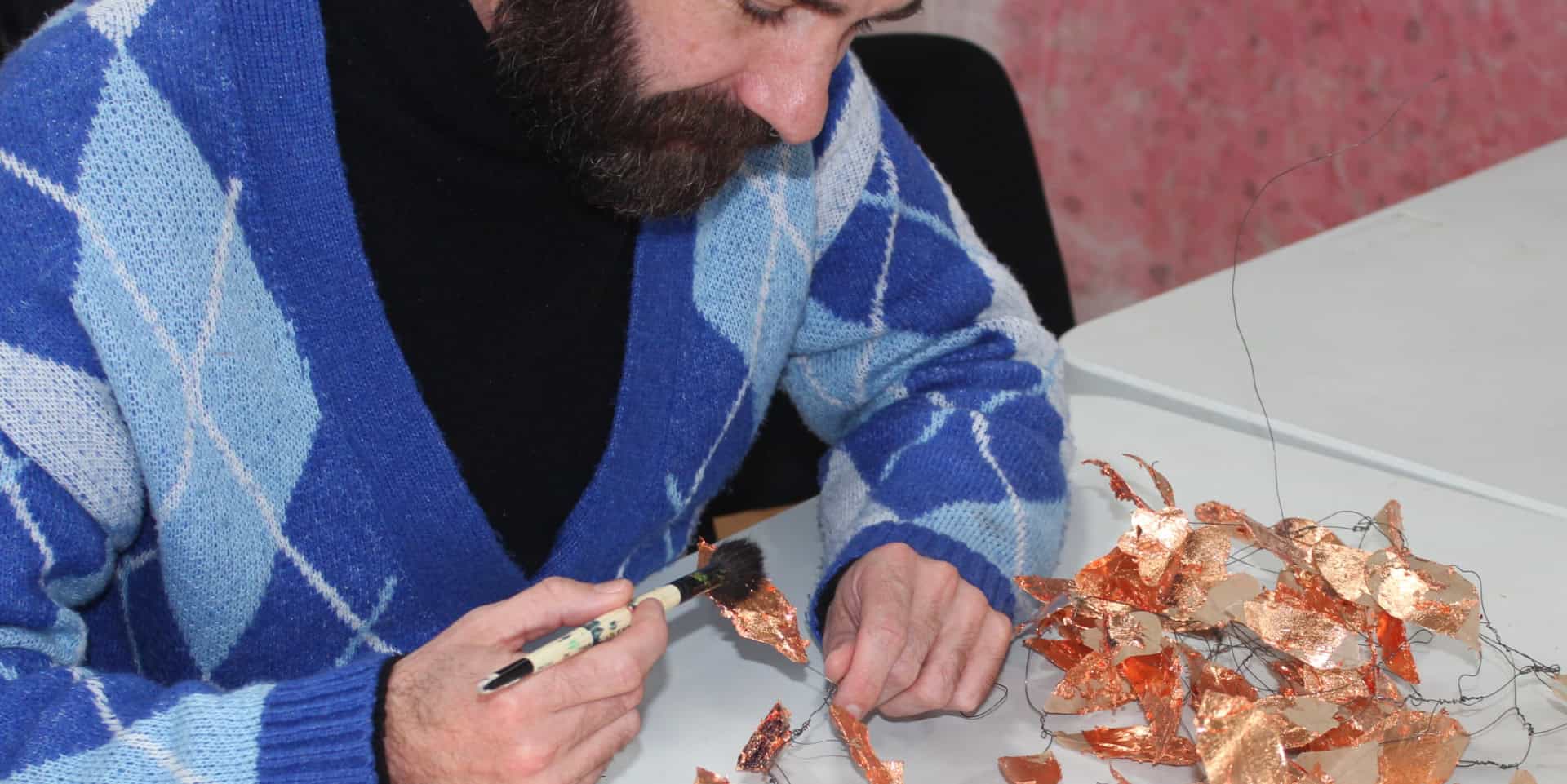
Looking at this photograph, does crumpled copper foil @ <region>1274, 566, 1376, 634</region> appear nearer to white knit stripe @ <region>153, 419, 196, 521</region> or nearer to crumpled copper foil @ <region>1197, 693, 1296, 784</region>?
crumpled copper foil @ <region>1197, 693, 1296, 784</region>

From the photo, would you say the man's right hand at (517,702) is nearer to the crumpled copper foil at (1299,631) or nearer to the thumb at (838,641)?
the thumb at (838,641)

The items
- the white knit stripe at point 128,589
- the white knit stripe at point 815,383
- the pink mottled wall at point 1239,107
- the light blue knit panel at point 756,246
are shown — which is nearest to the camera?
the white knit stripe at point 128,589

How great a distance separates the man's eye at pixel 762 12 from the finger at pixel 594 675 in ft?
1.16

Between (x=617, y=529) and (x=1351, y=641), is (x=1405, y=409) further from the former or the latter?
(x=617, y=529)

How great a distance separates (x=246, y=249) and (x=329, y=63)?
128 millimetres

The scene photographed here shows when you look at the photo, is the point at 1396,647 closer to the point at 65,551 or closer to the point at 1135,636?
the point at 1135,636

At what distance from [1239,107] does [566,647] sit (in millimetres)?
1696

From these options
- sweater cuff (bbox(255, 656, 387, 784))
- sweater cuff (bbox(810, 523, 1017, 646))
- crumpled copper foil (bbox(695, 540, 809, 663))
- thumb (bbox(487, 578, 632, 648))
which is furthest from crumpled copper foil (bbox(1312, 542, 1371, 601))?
sweater cuff (bbox(255, 656, 387, 784))

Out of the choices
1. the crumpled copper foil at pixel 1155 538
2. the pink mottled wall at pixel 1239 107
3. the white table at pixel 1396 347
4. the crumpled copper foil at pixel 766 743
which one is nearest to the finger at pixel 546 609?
the crumpled copper foil at pixel 766 743

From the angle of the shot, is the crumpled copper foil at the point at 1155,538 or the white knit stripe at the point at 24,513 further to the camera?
the crumpled copper foil at the point at 1155,538

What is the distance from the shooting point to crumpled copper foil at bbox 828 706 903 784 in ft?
2.54

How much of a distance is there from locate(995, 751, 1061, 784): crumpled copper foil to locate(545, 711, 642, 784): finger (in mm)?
205

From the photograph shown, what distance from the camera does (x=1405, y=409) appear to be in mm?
1131

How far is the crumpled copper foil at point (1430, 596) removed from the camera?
83 centimetres
